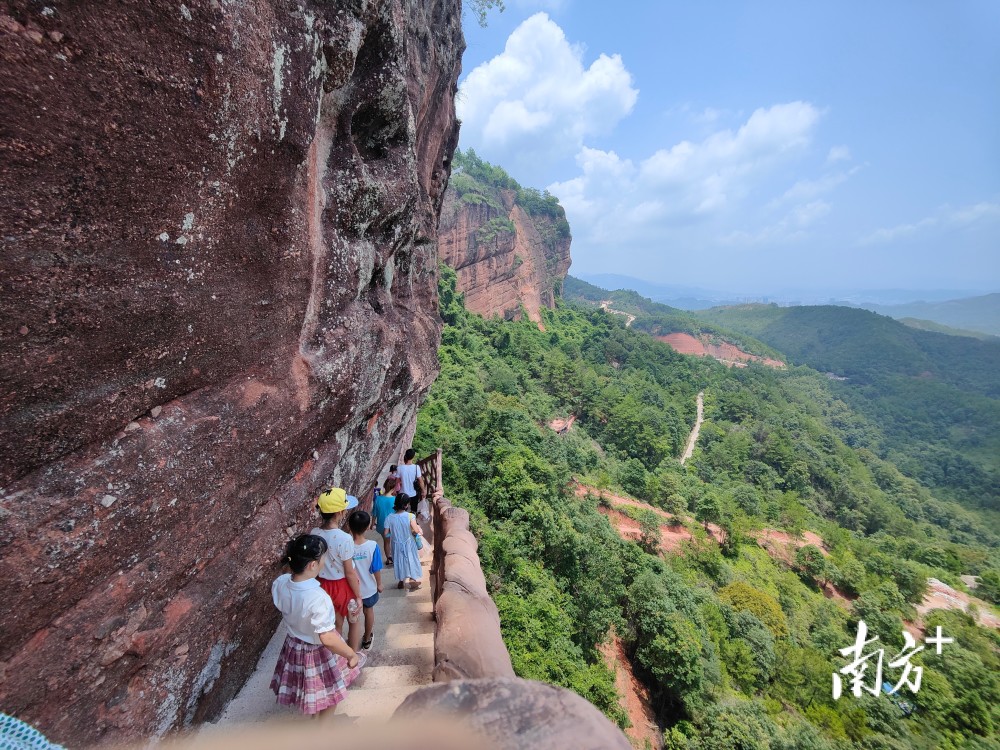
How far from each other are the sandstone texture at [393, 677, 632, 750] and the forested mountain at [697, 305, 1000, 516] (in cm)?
8822

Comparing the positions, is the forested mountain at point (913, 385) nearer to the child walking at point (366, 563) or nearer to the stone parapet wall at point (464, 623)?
the stone parapet wall at point (464, 623)

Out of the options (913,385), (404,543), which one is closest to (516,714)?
(404,543)

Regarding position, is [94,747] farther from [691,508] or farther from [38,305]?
[691,508]

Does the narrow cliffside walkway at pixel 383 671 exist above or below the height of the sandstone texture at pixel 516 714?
below

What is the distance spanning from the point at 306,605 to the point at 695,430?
196 feet

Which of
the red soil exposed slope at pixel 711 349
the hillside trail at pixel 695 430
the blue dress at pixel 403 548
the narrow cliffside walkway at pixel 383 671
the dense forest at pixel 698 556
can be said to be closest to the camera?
the narrow cliffside walkway at pixel 383 671

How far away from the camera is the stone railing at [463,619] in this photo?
10.5 ft

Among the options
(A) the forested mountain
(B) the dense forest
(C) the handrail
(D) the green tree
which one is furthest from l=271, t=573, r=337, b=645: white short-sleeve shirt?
(A) the forested mountain

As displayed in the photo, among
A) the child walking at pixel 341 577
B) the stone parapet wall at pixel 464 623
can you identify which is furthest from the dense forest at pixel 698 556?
the child walking at pixel 341 577

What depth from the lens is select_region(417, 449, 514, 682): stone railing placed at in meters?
3.21

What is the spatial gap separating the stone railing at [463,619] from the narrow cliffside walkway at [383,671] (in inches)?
12.5

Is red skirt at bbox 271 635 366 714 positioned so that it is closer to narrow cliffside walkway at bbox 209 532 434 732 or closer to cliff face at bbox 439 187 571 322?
narrow cliffside walkway at bbox 209 532 434 732

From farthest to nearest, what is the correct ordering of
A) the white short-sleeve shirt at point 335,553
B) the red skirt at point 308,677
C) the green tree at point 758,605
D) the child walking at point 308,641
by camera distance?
the green tree at point 758,605, the white short-sleeve shirt at point 335,553, the red skirt at point 308,677, the child walking at point 308,641

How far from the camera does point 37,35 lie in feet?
7.82
